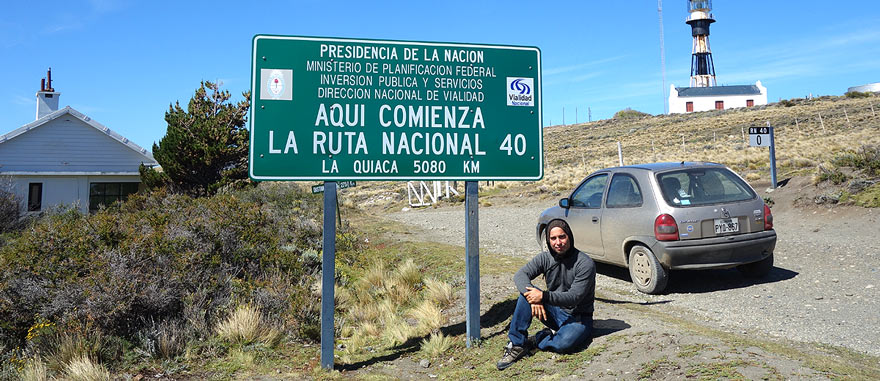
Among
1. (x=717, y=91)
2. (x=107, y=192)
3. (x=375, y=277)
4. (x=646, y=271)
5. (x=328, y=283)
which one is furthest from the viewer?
(x=717, y=91)

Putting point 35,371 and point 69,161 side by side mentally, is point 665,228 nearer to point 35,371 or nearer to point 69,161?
point 35,371

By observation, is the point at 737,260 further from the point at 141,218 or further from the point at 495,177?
the point at 141,218

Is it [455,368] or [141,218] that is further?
[141,218]

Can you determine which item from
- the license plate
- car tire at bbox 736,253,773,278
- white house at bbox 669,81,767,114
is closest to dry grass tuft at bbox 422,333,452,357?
the license plate

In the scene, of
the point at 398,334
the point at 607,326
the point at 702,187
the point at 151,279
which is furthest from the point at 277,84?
the point at 702,187

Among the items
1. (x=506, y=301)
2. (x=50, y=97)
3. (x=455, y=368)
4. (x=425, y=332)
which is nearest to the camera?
(x=455, y=368)

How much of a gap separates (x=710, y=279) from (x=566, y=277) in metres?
4.12

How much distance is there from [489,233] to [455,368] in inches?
382

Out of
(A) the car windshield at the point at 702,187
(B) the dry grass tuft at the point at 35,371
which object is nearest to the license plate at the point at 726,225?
(A) the car windshield at the point at 702,187

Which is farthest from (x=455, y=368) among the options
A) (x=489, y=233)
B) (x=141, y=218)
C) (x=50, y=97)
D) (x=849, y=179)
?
(x=50, y=97)

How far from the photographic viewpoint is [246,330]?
5941 mm

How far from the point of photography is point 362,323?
6.88 meters

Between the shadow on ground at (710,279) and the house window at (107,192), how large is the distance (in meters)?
22.9

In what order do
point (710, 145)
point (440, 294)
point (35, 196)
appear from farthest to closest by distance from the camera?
1. point (710, 145)
2. point (35, 196)
3. point (440, 294)
